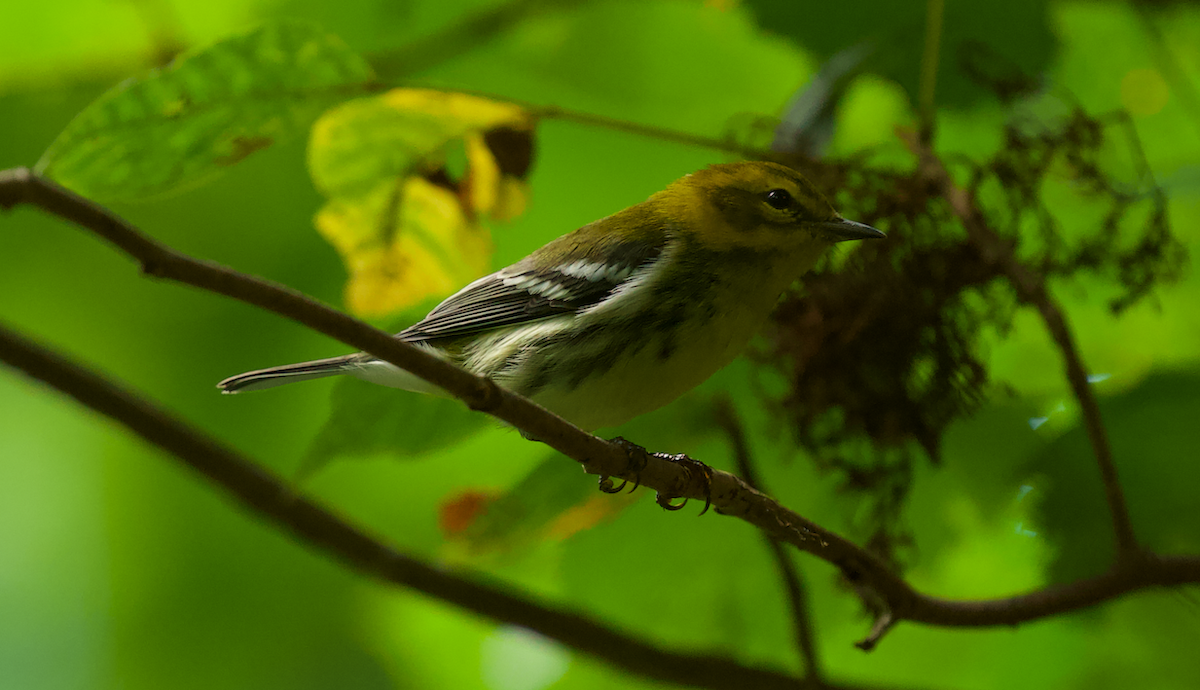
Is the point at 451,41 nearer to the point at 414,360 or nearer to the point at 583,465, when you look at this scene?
the point at 583,465

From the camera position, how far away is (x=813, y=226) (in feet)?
5.49

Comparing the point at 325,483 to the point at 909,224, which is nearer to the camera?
the point at 909,224

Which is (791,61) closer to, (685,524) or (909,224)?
(909,224)

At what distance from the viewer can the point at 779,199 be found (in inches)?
67.4

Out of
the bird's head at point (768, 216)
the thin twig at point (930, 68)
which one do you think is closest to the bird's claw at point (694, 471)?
the bird's head at point (768, 216)

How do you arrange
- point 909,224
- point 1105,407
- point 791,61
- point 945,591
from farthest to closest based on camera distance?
1. point 791,61
2. point 945,591
3. point 909,224
4. point 1105,407

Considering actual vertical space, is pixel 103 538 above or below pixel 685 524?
below

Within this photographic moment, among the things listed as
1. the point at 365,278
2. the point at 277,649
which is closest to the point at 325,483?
the point at 277,649

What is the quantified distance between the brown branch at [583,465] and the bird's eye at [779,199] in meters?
0.57

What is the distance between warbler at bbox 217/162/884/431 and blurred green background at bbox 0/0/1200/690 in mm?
204

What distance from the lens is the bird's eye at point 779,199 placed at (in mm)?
1700

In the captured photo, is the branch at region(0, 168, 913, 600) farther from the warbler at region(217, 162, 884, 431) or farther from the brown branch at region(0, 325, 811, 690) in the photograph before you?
the brown branch at region(0, 325, 811, 690)

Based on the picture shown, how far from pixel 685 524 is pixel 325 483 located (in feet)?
3.31

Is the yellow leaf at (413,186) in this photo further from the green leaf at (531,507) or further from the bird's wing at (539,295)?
the green leaf at (531,507)
